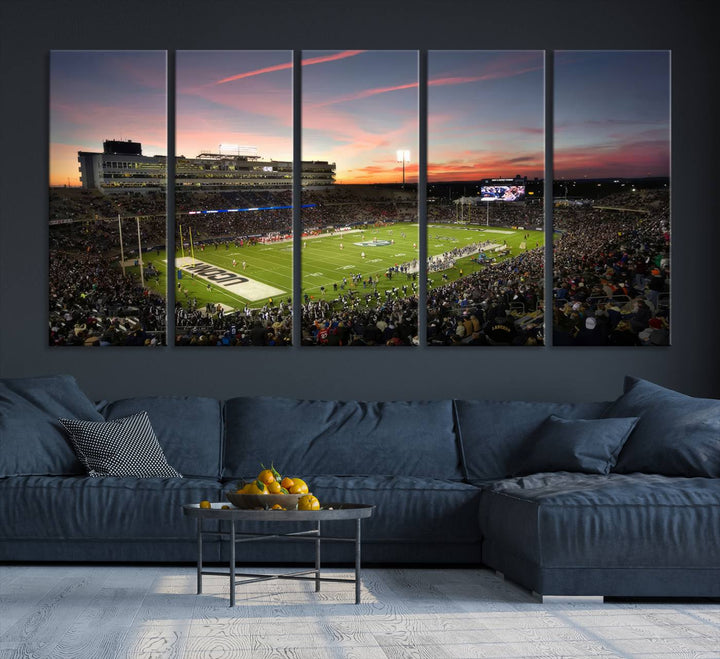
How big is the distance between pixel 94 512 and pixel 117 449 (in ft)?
1.76

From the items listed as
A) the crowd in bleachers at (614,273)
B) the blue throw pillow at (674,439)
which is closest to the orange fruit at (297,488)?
the blue throw pillow at (674,439)

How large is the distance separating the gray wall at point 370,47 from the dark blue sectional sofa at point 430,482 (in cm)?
63

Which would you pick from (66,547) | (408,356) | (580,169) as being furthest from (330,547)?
(580,169)

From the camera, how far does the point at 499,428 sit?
18.7 ft

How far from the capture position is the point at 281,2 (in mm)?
6602

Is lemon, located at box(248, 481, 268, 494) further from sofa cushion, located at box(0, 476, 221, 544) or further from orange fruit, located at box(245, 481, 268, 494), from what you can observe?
sofa cushion, located at box(0, 476, 221, 544)

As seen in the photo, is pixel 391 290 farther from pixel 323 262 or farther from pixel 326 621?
pixel 326 621

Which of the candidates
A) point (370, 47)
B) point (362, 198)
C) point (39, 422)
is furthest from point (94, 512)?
point (370, 47)

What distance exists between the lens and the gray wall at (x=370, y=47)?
6461 millimetres

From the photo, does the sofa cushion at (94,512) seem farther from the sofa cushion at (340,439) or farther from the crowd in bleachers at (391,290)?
the crowd in bleachers at (391,290)

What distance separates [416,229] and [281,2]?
1724 millimetres

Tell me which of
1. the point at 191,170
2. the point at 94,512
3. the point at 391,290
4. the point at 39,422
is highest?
the point at 191,170

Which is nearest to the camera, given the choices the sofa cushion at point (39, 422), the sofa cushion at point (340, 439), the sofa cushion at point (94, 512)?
the sofa cushion at point (94, 512)

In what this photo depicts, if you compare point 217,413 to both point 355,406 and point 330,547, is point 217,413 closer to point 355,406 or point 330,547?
point 355,406
